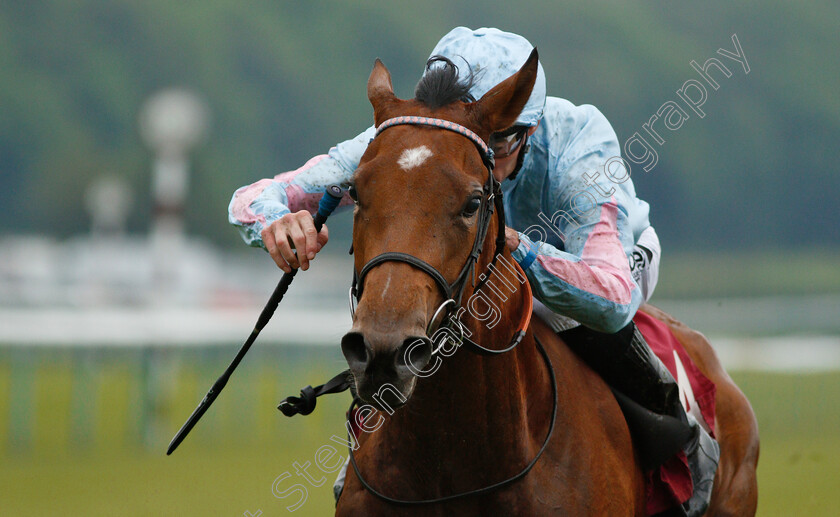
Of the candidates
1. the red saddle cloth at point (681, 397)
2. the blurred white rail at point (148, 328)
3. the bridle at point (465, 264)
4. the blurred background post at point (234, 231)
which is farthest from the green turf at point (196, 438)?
the bridle at point (465, 264)

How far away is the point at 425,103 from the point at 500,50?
1.72 ft

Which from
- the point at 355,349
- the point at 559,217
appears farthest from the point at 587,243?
the point at 355,349

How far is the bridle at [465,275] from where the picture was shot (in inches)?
93.9

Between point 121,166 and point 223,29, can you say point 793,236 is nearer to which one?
point 121,166

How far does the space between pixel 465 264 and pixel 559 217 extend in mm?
907

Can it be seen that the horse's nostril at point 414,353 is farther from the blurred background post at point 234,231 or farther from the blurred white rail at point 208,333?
the blurred white rail at point 208,333

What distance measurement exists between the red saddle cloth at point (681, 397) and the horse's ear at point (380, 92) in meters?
1.60

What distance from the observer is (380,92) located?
2.90 m

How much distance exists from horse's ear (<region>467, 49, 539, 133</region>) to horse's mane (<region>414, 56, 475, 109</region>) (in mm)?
55

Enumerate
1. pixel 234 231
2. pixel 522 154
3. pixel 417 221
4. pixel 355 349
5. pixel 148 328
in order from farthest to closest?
pixel 234 231 < pixel 148 328 < pixel 522 154 < pixel 417 221 < pixel 355 349

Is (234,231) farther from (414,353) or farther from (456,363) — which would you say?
(414,353)

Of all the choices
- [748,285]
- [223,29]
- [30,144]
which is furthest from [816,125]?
[30,144]

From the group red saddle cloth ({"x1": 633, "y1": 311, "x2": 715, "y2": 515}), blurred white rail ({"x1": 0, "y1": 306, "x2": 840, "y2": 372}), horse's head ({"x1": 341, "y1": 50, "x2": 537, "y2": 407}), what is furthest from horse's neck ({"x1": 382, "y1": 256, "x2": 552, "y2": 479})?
blurred white rail ({"x1": 0, "y1": 306, "x2": 840, "y2": 372})

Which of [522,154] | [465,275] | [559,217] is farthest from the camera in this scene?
[559,217]
